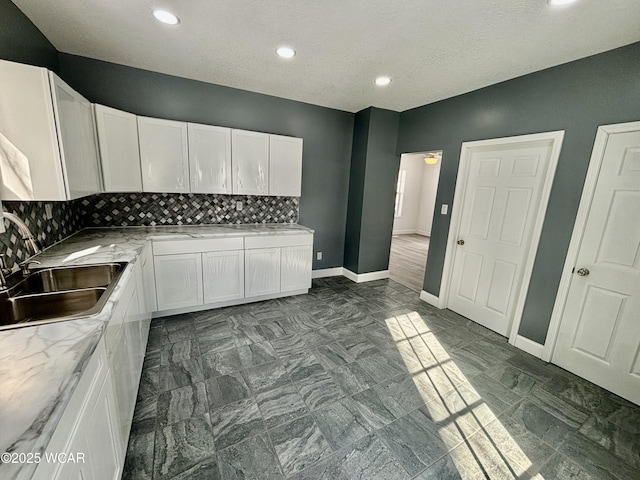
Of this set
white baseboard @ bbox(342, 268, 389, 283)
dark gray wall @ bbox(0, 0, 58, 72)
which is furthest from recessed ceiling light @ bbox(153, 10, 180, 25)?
white baseboard @ bbox(342, 268, 389, 283)

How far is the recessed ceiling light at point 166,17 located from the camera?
1.92m

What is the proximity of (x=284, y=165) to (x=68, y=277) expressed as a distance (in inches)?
96.7

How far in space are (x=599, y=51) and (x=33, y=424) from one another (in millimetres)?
3757

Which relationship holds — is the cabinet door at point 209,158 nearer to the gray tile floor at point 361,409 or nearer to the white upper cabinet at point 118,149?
the white upper cabinet at point 118,149

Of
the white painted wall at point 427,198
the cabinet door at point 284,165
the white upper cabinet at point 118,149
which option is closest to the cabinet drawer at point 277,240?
the cabinet door at point 284,165

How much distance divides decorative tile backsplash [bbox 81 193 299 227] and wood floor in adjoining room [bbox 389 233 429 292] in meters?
2.16

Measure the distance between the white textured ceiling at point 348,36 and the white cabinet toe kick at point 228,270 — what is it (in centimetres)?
184

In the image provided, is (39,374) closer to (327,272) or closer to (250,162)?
(250,162)

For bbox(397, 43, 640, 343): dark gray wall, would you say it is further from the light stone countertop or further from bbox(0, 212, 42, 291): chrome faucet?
bbox(0, 212, 42, 291): chrome faucet

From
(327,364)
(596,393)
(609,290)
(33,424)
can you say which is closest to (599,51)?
(609,290)

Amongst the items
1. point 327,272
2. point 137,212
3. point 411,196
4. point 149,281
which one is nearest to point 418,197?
point 411,196

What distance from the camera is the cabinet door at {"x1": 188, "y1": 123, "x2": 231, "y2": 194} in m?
3.00

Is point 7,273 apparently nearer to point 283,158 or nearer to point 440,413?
point 283,158

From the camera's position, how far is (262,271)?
132 inches
